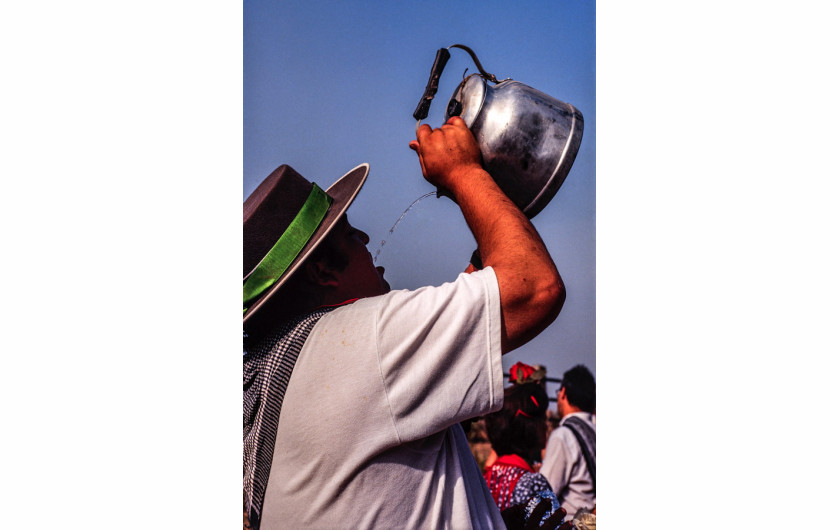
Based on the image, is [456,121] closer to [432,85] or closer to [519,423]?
A: [432,85]

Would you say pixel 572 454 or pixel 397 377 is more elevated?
pixel 397 377

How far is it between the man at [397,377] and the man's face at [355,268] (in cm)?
4

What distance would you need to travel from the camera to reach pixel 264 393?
1.59 metres

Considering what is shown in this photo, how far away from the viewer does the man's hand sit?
1.62 meters

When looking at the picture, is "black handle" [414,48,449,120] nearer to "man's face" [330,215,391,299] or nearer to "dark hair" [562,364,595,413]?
"man's face" [330,215,391,299]

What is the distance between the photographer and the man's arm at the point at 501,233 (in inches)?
55.2

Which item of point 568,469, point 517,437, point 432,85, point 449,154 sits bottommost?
point 568,469

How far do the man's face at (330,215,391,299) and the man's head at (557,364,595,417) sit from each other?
698 mm

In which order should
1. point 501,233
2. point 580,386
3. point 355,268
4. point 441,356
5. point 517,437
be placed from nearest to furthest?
point 441,356, point 501,233, point 355,268, point 580,386, point 517,437

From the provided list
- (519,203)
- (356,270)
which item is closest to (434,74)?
(519,203)

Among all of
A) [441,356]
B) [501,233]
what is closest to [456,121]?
[501,233]

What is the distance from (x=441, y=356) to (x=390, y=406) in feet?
0.43

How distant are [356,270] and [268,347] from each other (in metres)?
0.26

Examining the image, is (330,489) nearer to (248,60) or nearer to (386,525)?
(386,525)
